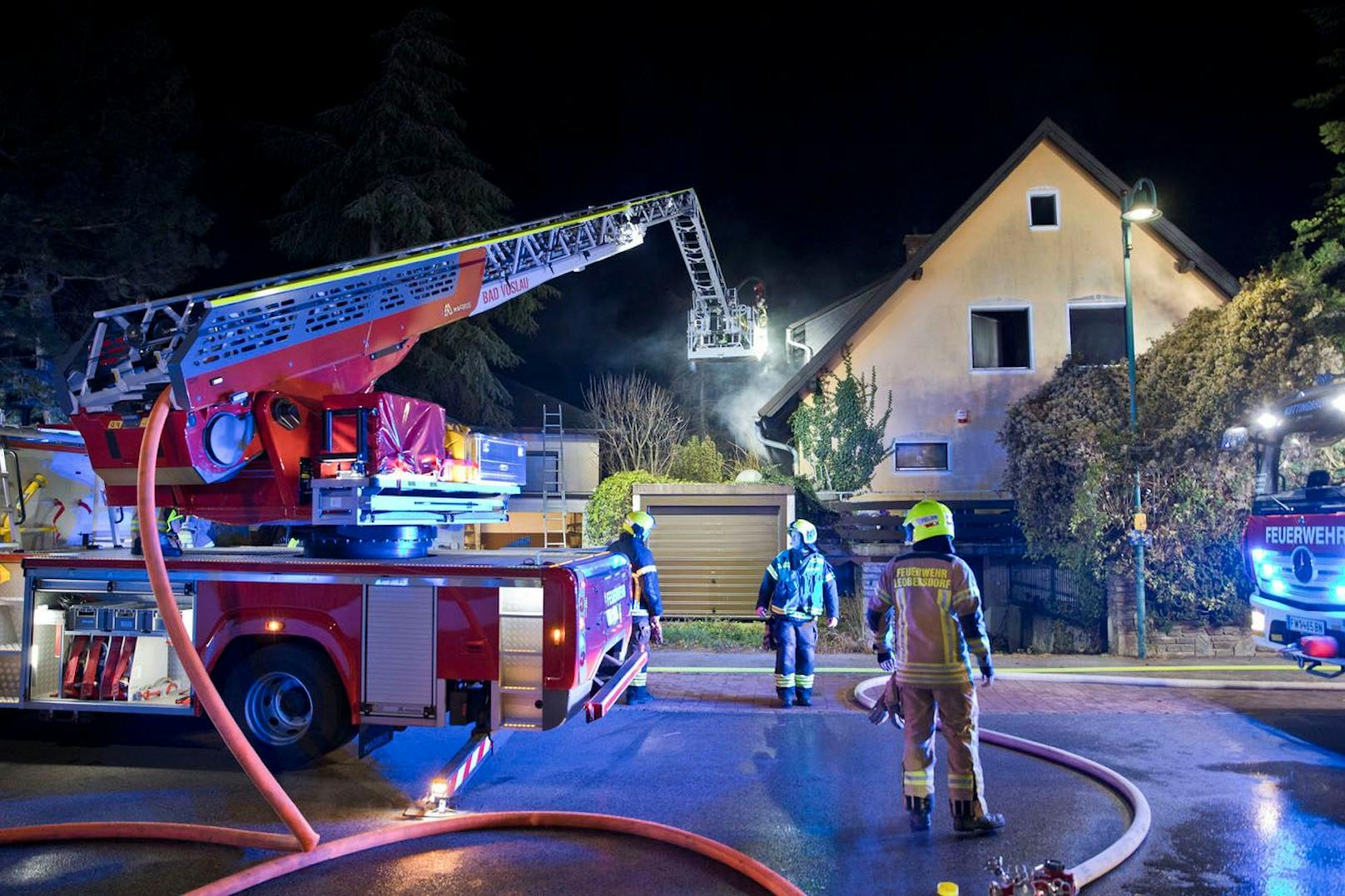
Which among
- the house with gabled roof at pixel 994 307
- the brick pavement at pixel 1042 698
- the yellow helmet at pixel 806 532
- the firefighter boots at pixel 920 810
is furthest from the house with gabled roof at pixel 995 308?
the firefighter boots at pixel 920 810

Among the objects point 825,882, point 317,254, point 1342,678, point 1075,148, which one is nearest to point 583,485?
point 317,254

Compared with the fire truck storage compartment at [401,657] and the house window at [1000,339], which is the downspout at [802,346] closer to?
the house window at [1000,339]

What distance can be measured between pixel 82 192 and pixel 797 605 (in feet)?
42.6

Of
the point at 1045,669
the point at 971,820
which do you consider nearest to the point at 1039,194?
the point at 1045,669

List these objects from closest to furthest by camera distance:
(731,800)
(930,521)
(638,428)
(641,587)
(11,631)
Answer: (930,521), (731,800), (11,631), (641,587), (638,428)

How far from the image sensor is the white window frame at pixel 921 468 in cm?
1647

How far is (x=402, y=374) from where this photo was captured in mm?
21000

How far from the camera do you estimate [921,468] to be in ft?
54.3

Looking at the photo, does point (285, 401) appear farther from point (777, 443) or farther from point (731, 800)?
point (777, 443)

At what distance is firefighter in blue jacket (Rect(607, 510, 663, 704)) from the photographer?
7.86m

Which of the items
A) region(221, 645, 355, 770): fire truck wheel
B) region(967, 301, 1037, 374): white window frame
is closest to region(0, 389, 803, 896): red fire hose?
region(221, 645, 355, 770): fire truck wheel

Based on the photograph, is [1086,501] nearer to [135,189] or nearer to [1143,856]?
[1143,856]

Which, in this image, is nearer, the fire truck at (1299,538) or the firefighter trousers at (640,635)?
the fire truck at (1299,538)

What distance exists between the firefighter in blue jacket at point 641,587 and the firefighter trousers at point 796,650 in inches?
44.8
